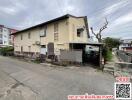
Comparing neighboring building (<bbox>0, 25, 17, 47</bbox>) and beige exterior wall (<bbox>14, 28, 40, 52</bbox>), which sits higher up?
neighboring building (<bbox>0, 25, 17, 47</bbox>)

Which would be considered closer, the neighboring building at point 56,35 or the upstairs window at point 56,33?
the neighboring building at point 56,35

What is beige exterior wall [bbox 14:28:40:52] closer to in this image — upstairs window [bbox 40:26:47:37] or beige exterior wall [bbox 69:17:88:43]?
upstairs window [bbox 40:26:47:37]

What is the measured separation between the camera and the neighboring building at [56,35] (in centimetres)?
1569

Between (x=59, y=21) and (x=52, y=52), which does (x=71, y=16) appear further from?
(x=52, y=52)

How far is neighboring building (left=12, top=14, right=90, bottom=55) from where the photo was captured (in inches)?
618

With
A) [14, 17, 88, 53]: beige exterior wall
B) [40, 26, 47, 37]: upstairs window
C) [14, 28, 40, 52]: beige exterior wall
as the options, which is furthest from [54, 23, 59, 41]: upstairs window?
[14, 28, 40, 52]: beige exterior wall

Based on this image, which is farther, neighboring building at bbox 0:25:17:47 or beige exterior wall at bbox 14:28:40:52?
neighboring building at bbox 0:25:17:47

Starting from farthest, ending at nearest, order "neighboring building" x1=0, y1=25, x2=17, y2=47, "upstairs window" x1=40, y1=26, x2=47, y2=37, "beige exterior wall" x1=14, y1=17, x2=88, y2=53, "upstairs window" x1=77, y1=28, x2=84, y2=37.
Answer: "neighboring building" x1=0, y1=25, x2=17, y2=47 < "upstairs window" x1=40, y1=26, x2=47, y2=37 < "upstairs window" x1=77, y1=28, x2=84, y2=37 < "beige exterior wall" x1=14, y1=17, x2=88, y2=53

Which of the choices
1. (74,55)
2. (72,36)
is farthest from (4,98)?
(72,36)

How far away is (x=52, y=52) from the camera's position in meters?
17.4

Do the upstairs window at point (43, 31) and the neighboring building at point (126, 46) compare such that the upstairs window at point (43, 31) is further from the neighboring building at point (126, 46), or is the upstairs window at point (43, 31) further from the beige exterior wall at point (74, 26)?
the neighboring building at point (126, 46)

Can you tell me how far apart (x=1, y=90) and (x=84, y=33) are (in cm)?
1438

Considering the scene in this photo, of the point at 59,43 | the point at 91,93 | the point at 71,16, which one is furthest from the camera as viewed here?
the point at 59,43

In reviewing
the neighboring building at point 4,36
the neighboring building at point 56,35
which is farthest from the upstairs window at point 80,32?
the neighboring building at point 4,36
